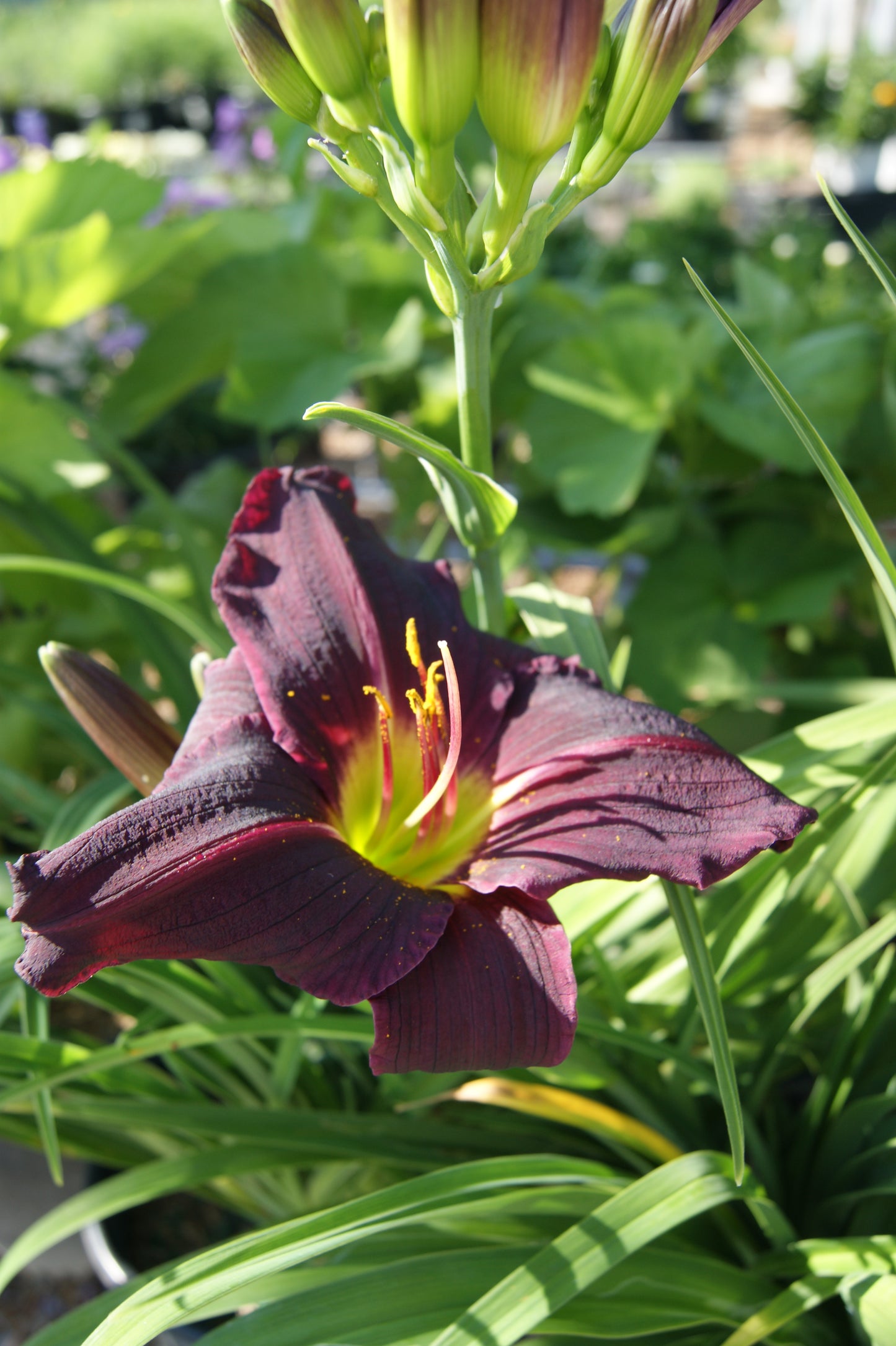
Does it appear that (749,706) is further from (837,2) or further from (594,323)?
(837,2)

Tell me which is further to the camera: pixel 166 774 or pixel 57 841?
pixel 57 841

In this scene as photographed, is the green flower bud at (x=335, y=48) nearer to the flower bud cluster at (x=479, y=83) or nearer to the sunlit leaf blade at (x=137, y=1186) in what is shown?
the flower bud cluster at (x=479, y=83)

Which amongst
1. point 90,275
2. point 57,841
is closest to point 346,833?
point 57,841

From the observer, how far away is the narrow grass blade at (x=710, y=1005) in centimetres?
44

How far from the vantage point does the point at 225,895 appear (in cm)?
43

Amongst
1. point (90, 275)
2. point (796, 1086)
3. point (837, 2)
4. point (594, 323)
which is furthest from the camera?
point (837, 2)

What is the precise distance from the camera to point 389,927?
1.47 feet

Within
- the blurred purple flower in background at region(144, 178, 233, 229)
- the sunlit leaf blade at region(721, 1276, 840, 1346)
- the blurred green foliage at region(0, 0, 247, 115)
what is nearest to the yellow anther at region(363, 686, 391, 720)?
the sunlit leaf blade at region(721, 1276, 840, 1346)

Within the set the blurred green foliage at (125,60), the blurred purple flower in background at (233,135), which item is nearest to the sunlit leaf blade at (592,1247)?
the blurred purple flower in background at (233,135)

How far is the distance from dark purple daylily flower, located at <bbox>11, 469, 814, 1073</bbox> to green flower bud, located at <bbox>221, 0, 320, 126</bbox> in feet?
0.61

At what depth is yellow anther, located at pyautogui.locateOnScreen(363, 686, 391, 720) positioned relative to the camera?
49 centimetres

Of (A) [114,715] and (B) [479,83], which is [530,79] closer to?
(B) [479,83]

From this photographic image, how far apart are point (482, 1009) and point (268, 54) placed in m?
0.42

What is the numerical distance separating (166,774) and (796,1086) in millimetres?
581
